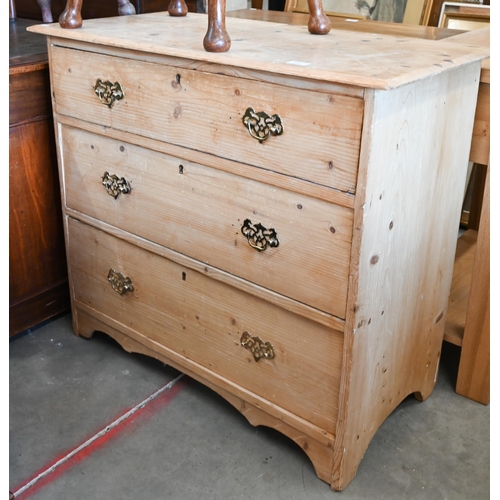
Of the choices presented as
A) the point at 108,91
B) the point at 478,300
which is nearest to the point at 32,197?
the point at 108,91

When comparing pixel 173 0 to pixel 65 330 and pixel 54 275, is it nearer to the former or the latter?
pixel 54 275

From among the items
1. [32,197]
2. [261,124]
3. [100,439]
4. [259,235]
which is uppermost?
[261,124]

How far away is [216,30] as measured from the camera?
51.8 inches

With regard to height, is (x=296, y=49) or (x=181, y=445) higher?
(x=296, y=49)

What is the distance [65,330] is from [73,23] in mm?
1050

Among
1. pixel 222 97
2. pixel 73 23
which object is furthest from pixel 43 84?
pixel 222 97

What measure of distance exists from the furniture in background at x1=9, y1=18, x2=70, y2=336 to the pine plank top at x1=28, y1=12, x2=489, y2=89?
0.77 ft

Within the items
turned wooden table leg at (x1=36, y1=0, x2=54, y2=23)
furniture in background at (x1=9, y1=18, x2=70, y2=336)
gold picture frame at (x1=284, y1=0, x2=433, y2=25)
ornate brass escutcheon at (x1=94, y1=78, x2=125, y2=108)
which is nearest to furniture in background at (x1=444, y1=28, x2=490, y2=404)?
gold picture frame at (x1=284, y1=0, x2=433, y2=25)

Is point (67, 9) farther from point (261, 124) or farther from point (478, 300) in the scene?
point (478, 300)

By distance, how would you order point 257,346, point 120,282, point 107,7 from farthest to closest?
point 107,7 < point 120,282 < point 257,346

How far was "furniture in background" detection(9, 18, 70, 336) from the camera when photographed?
184 cm

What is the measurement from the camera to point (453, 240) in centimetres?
166

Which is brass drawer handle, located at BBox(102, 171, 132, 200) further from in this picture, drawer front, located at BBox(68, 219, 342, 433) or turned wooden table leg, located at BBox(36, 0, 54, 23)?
turned wooden table leg, located at BBox(36, 0, 54, 23)

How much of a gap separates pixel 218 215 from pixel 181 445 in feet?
2.14
